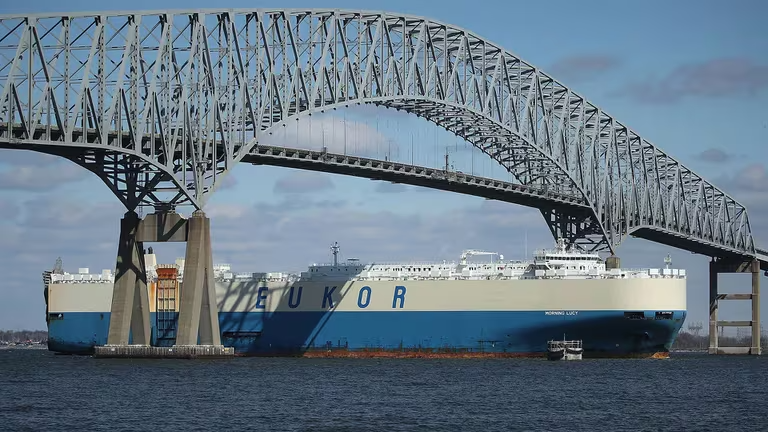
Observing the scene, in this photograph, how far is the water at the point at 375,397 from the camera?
4806 cm

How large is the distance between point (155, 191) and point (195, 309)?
760 cm

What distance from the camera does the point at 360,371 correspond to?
7569cm

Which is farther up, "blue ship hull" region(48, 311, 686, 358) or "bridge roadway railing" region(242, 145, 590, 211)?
"bridge roadway railing" region(242, 145, 590, 211)

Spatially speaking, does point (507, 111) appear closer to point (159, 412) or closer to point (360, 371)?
point (360, 371)

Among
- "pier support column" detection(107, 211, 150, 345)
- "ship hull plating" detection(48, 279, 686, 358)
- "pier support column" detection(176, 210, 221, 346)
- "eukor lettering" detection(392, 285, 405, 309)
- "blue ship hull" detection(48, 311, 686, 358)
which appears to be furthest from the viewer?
"eukor lettering" detection(392, 285, 405, 309)

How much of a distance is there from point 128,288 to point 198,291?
5011mm

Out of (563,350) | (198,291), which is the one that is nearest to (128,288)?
(198,291)

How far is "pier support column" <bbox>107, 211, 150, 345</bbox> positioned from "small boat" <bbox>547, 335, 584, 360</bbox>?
26313mm

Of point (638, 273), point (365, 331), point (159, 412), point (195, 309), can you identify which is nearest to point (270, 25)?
point (195, 309)

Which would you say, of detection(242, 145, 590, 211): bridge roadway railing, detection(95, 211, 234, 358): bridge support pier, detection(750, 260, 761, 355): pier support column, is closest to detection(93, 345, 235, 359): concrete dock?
detection(95, 211, 234, 358): bridge support pier

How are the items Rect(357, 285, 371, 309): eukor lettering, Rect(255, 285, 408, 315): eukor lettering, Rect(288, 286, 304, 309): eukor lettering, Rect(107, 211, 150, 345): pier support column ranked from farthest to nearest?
Rect(288, 286, 304, 309): eukor lettering < Rect(357, 285, 371, 309): eukor lettering < Rect(255, 285, 408, 315): eukor lettering < Rect(107, 211, 150, 345): pier support column

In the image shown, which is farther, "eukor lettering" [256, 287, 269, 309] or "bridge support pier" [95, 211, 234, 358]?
"eukor lettering" [256, 287, 269, 309]

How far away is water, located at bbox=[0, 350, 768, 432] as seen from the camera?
4806 centimetres

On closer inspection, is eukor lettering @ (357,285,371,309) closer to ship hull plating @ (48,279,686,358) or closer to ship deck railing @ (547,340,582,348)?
ship hull plating @ (48,279,686,358)
